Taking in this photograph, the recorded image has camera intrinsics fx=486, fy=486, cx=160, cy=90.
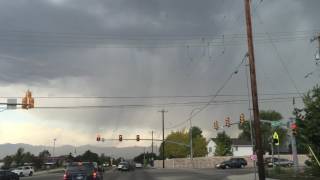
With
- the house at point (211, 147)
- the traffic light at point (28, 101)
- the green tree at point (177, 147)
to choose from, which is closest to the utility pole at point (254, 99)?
the traffic light at point (28, 101)

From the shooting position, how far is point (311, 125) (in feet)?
111

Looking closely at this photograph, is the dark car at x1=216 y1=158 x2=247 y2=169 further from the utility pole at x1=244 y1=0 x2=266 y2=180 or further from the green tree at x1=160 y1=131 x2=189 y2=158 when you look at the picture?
the green tree at x1=160 y1=131 x2=189 y2=158

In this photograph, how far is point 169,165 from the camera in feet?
393

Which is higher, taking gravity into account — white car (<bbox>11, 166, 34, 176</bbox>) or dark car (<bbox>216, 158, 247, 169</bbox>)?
dark car (<bbox>216, 158, 247, 169</bbox>)

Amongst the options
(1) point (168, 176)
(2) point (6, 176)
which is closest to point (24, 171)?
(2) point (6, 176)

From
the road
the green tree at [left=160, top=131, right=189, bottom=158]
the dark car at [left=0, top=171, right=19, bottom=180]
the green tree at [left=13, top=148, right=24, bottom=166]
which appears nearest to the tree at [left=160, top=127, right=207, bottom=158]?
the green tree at [left=160, top=131, right=189, bottom=158]

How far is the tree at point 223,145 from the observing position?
460 feet

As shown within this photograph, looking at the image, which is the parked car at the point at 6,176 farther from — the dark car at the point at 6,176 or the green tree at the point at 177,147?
the green tree at the point at 177,147

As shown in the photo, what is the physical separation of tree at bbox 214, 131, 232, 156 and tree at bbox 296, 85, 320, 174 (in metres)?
104

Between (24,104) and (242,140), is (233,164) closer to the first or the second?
(24,104)

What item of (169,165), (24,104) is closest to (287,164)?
(169,165)

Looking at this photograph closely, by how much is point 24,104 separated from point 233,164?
52577 mm

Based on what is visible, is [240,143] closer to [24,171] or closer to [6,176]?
[24,171]

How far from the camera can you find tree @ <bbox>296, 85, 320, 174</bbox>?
33.7 m
